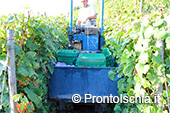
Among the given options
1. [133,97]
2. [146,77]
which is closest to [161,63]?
[146,77]

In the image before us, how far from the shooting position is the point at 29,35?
6.91 feet

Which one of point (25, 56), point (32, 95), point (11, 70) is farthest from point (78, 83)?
point (11, 70)

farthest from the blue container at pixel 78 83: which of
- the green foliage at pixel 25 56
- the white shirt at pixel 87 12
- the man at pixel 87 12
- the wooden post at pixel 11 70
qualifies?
the white shirt at pixel 87 12

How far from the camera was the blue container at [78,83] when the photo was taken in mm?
2715

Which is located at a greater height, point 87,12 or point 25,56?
point 87,12

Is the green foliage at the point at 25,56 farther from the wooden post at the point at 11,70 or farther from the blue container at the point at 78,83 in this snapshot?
the blue container at the point at 78,83

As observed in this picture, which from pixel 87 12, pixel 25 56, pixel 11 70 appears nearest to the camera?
pixel 11 70

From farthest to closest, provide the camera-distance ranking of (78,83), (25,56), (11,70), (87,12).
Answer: (87,12) < (78,83) < (25,56) < (11,70)

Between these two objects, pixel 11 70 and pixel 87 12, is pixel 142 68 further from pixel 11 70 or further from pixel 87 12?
pixel 87 12

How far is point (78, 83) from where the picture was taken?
8.93 ft

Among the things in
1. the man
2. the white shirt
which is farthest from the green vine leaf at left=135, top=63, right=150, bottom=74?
the white shirt

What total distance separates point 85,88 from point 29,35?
3.75 ft

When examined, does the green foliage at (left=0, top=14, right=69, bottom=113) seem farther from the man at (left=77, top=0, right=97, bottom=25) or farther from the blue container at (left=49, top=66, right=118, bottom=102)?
the man at (left=77, top=0, right=97, bottom=25)

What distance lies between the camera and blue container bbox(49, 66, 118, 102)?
2.71 meters
